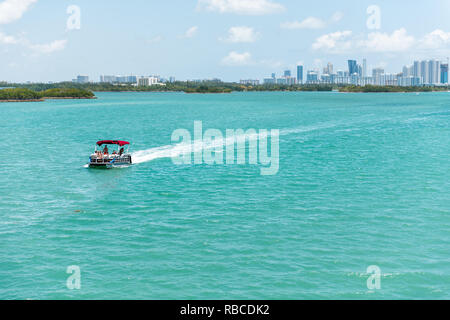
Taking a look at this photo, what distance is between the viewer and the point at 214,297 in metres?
23.7

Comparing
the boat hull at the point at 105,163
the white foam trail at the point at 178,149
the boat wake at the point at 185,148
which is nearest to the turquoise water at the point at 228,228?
the boat hull at the point at 105,163

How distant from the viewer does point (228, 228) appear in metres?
32.6

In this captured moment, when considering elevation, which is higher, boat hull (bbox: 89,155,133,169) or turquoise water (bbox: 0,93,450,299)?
boat hull (bbox: 89,155,133,169)

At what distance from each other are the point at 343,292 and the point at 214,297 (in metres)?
6.23

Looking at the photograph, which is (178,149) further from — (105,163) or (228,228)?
(228,228)

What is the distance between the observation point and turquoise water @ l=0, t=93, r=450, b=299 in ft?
81.8

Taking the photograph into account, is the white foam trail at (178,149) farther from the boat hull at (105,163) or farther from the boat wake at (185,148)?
the boat hull at (105,163)

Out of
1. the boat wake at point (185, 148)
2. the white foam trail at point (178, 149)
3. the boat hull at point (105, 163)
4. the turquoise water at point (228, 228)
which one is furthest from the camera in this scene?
the boat wake at point (185, 148)

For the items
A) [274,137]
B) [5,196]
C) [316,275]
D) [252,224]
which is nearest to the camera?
[316,275]

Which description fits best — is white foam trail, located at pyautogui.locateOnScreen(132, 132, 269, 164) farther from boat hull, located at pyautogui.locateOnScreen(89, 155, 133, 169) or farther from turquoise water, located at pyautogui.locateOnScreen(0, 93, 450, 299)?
boat hull, located at pyautogui.locateOnScreen(89, 155, 133, 169)

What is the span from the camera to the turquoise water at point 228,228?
2494 centimetres

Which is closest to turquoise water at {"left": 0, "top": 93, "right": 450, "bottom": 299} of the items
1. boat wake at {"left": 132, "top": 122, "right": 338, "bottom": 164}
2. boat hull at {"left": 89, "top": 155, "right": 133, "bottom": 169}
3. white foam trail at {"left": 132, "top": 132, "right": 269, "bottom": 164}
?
boat hull at {"left": 89, "top": 155, "right": 133, "bottom": 169}
